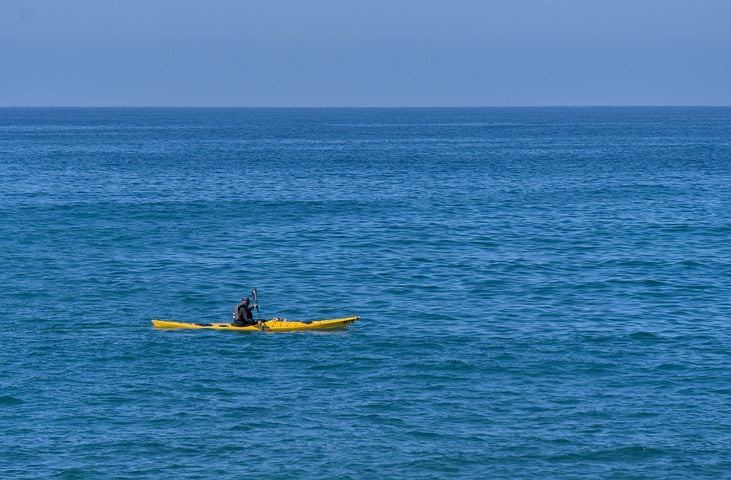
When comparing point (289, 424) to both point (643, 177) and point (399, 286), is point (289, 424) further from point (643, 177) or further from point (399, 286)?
point (643, 177)

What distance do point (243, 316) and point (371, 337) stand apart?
5.88 metres

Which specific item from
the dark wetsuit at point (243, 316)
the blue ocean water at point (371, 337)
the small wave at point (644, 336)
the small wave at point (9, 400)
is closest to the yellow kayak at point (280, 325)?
the dark wetsuit at point (243, 316)

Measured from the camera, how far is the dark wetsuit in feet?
146

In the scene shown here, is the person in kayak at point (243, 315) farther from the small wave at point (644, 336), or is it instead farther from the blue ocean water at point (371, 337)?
the small wave at point (644, 336)

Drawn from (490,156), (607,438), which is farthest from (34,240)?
(490,156)

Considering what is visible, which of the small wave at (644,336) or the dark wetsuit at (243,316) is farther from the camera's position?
the dark wetsuit at (243,316)

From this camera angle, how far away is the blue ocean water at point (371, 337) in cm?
3097

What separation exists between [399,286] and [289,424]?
22423 millimetres

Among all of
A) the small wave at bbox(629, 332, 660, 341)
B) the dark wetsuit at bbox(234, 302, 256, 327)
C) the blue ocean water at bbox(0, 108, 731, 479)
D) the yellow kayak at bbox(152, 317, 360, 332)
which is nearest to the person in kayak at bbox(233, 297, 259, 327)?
the dark wetsuit at bbox(234, 302, 256, 327)

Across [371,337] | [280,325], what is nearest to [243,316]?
[280,325]

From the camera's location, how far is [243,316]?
4441 centimetres

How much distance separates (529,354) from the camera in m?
40.4

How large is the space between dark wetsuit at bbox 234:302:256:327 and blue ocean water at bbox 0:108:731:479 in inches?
28.1

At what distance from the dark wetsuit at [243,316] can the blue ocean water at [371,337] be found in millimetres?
715
